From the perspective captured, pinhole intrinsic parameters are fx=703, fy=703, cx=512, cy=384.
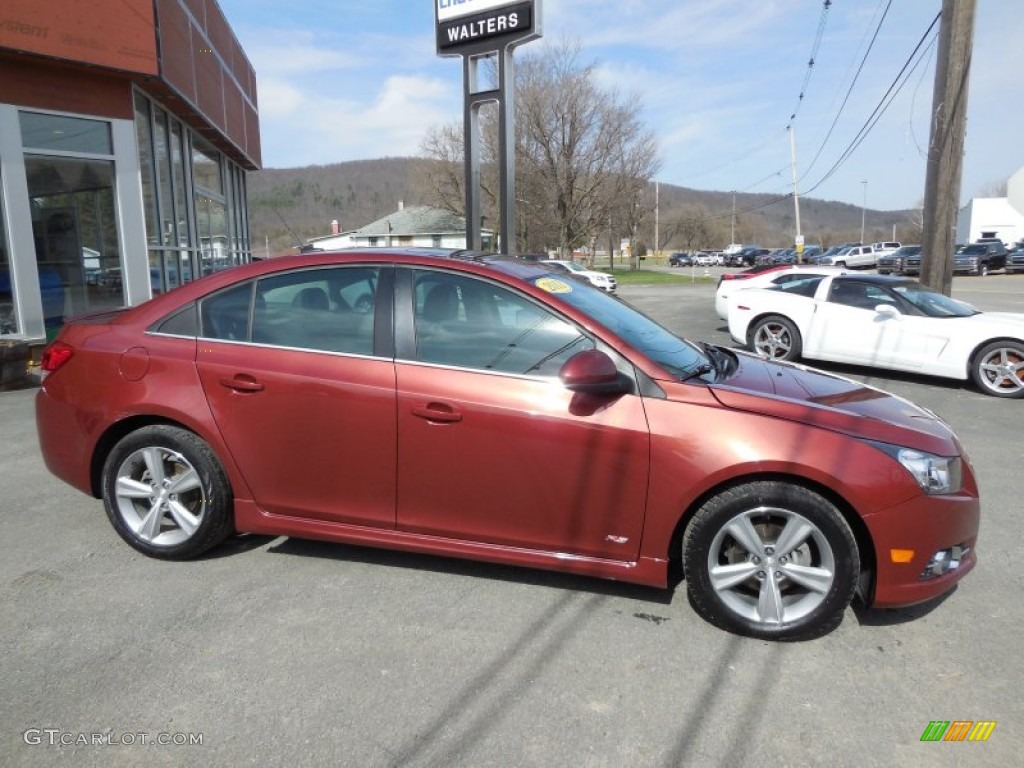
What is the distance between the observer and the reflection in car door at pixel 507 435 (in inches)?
119

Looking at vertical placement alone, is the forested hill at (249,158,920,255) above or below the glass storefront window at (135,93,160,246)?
above

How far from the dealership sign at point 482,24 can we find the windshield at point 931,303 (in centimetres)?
576

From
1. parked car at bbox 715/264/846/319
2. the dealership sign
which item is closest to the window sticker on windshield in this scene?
the dealership sign

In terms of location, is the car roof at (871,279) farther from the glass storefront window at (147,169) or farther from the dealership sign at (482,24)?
the glass storefront window at (147,169)

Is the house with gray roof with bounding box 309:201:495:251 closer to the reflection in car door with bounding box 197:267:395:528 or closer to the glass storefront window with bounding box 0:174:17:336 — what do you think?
the glass storefront window with bounding box 0:174:17:336

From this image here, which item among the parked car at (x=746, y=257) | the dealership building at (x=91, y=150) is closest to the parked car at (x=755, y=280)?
the dealership building at (x=91, y=150)

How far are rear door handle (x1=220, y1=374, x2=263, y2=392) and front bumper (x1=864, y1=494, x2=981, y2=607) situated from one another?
280 centimetres

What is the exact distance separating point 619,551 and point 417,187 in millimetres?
48407

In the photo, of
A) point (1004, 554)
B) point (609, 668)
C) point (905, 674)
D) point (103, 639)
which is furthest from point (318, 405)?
point (1004, 554)

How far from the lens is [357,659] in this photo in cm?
284

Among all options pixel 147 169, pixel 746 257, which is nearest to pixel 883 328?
pixel 147 169

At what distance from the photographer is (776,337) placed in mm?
10070

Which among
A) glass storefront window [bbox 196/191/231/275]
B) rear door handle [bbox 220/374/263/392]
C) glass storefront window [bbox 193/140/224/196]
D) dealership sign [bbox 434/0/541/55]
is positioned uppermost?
dealership sign [bbox 434/0/541/55]

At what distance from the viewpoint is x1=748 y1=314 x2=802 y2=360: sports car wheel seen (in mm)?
9867
